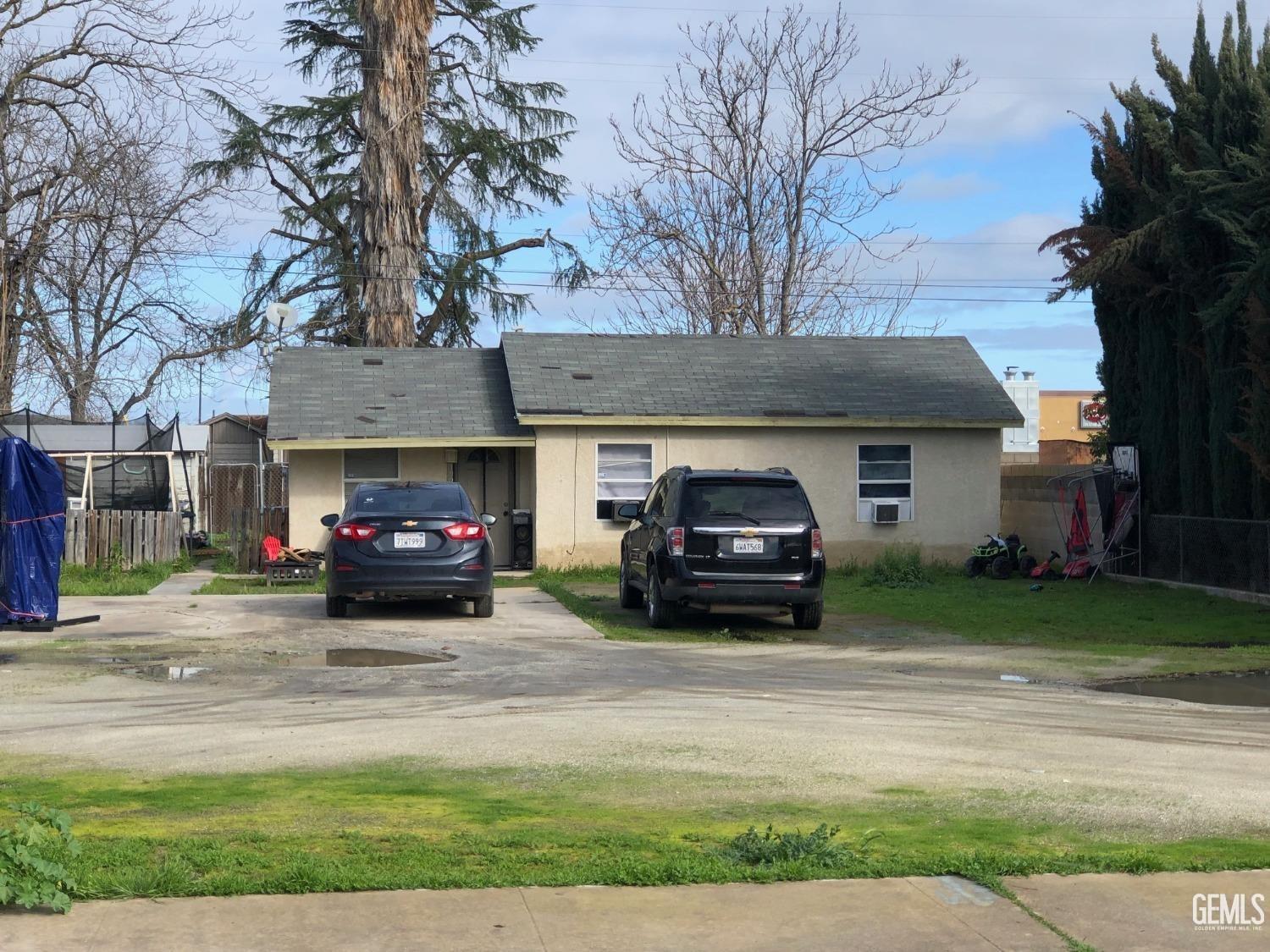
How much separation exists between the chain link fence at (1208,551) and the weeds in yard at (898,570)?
11.8ft

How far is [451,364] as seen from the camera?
27.1 meters

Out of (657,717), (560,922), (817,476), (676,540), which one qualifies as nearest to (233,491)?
(817,476)

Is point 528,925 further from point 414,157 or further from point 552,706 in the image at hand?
point 414,157

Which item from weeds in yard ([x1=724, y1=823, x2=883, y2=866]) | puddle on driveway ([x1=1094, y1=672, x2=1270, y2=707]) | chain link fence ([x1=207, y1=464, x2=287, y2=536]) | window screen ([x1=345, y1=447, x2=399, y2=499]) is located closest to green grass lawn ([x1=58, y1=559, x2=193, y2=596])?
window screen ([x1=345, y1=447, x2=399, y2=499])

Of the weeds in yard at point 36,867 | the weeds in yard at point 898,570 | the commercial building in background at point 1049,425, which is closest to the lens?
the weeds in yard at point 36,867

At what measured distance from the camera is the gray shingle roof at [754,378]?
983 inches

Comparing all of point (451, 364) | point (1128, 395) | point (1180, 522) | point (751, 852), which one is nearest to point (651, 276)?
point (451, 364)

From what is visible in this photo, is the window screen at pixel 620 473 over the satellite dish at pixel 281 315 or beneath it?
beneath

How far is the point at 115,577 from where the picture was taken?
21984mm

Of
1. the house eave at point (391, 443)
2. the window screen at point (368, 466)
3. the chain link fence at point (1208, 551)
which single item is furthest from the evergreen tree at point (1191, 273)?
the window screen at point (368, 466)

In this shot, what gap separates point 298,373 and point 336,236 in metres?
11.1

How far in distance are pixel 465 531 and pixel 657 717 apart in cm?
696

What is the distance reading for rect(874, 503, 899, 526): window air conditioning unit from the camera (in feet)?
82.9

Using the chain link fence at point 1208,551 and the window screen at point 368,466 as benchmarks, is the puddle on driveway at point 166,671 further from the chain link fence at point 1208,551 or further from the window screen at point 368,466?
the chain link fence at point 1208,551
